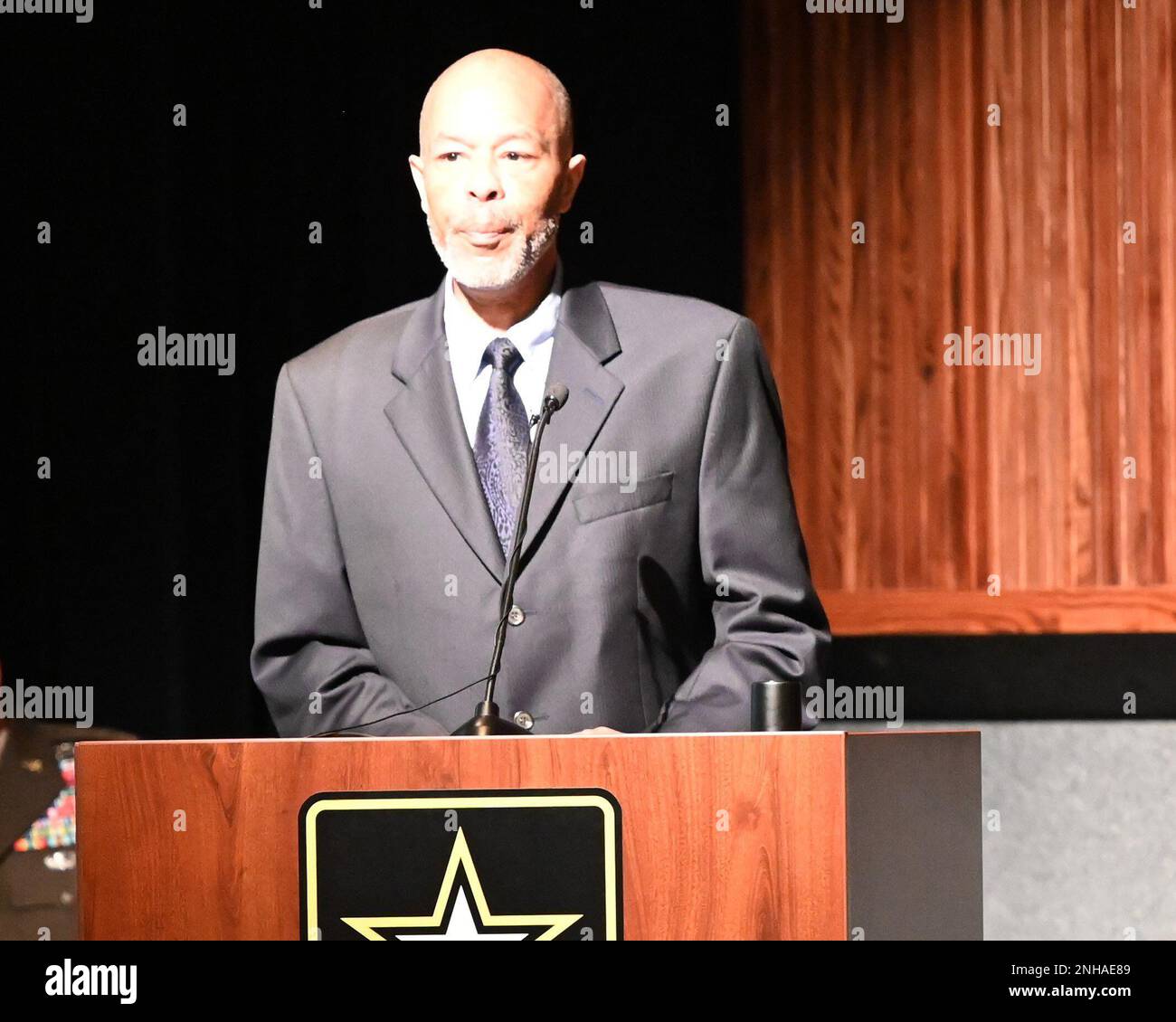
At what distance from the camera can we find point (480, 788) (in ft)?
5.73

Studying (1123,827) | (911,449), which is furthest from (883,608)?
(1123,827)

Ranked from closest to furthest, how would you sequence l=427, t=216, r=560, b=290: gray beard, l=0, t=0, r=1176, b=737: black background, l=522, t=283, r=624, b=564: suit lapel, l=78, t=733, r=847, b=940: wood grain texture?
l=78, t=733, r=847, b=940: wood grain texture → l=522, t=283, r=624, b=564: suit lapel → l=427, t=216, r=560, b=290: gray beard → l=0, t=0, r=1176, b=737: black background

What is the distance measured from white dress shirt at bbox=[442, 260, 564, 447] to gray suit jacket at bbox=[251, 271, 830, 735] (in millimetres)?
27

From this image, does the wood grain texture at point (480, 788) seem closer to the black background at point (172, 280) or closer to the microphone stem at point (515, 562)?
the microphone stem at point (515, 562)

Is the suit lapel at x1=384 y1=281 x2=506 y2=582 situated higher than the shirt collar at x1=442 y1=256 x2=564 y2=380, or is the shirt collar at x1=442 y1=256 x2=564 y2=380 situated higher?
the shirt collar at x1=442 y1=256 x2=564 y2=380

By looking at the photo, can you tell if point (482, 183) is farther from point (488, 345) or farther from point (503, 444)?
point (503, 444)

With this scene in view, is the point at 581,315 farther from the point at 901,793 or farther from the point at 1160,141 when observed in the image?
the point at 1160,141

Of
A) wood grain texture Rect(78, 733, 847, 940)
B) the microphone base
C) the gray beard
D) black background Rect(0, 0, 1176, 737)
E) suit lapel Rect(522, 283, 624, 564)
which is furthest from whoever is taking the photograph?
black background Rect(0, 0, 1176, 737)

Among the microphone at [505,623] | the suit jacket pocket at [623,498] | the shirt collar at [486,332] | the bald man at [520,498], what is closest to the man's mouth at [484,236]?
the bald man at [520,498]

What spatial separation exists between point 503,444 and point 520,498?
10 cm

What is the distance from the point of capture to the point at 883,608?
389 cm

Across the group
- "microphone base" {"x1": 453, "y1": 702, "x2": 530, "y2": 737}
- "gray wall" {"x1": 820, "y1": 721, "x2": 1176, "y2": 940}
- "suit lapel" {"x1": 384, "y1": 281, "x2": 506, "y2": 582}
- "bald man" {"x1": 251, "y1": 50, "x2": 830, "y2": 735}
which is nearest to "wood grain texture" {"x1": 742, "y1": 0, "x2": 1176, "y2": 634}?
"gray wall" {"x1": 820, "y1": 721, "x2": 1176, "y2": 940}

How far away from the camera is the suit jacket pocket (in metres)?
2.45

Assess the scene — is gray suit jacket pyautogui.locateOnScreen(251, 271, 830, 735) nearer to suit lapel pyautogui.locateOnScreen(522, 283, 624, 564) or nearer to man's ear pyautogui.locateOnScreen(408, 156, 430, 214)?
suit lapel pyautogui.locateOnScreen(522, 283, 624, 564)
